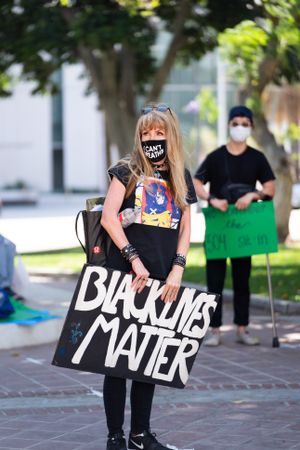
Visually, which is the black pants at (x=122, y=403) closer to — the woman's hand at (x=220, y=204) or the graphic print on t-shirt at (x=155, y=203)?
the graphic print on t-shirt at (x=155, y=203)

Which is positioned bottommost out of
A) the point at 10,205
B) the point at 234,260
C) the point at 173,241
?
the point at 10,205

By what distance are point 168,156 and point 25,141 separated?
2360 inches

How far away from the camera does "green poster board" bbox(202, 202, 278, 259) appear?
30.1 ft

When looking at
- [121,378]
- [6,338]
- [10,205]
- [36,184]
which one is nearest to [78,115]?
[36,184]

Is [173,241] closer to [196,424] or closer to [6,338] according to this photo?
[196,424]

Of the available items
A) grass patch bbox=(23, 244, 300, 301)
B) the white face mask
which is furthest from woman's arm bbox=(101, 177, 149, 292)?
grass patch bbox=(23, 244, 300, 301)

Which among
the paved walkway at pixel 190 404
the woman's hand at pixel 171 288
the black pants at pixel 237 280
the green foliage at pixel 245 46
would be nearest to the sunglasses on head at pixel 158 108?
the woman's hand at pixel 171 288

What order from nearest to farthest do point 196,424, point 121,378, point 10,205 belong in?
point 121,378
point 196,424
point 10,205

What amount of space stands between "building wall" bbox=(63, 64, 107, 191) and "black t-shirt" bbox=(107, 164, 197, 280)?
57249 mm

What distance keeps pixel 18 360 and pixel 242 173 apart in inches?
95.5

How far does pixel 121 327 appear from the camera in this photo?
5.42m

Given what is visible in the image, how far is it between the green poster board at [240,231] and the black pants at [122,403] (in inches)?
142

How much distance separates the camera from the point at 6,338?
9383 mm

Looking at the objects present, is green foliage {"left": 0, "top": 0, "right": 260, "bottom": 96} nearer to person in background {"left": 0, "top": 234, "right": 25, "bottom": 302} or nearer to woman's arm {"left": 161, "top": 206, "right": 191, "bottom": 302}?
person in background {"left": 0, "top": 234, "right": 25, "bottom": 302}
